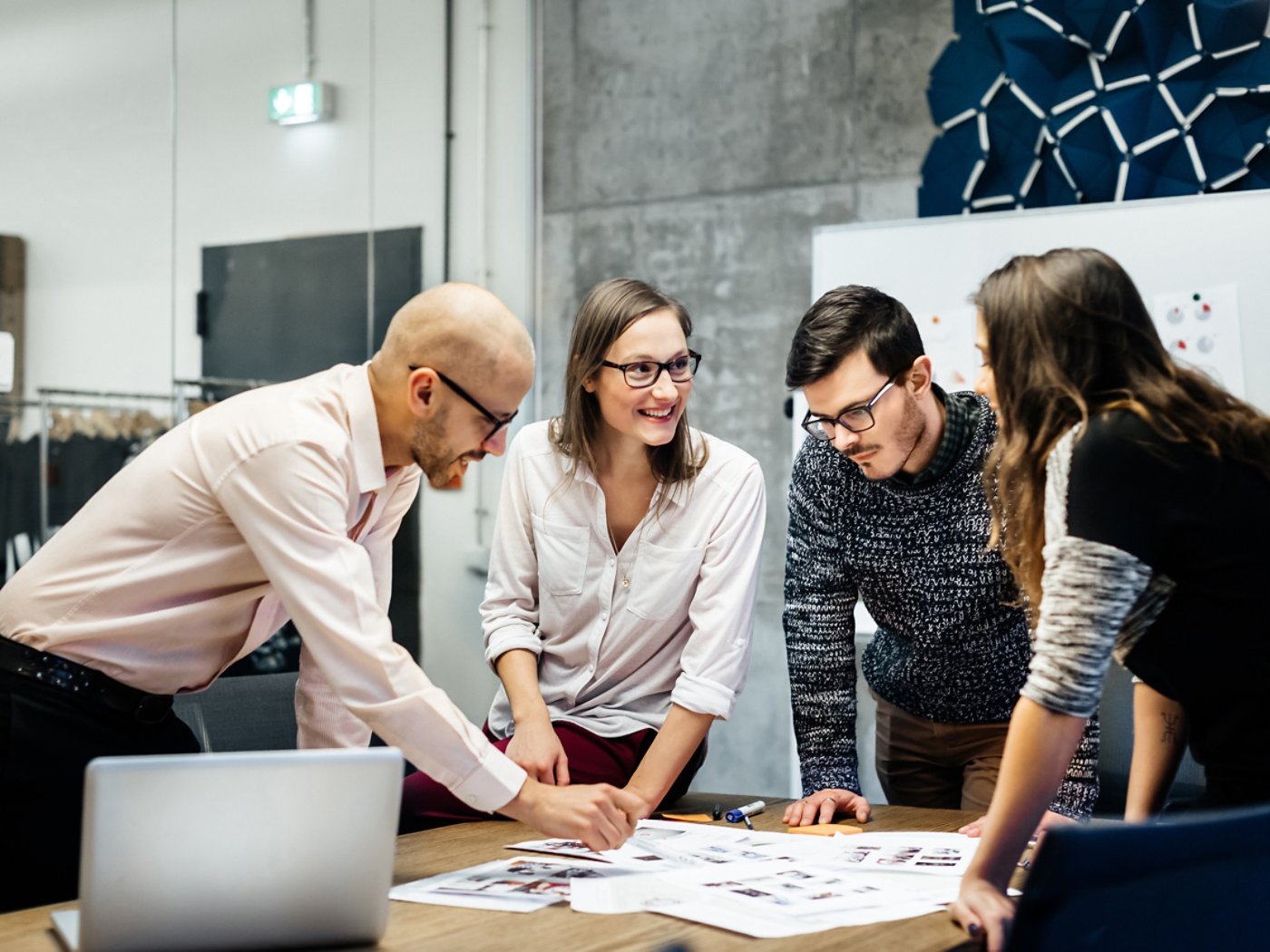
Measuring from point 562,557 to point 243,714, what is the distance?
66 centimetres

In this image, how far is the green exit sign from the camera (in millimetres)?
4656

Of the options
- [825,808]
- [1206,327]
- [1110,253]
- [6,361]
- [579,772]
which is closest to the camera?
[825,808]

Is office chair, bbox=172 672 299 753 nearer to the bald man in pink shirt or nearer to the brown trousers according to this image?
the bald man in pink shirt

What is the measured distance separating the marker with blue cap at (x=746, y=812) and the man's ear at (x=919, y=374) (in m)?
0.82

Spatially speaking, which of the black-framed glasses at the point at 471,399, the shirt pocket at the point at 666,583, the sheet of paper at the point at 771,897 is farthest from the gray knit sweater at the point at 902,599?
the black-framed glasses at the point at 471,399

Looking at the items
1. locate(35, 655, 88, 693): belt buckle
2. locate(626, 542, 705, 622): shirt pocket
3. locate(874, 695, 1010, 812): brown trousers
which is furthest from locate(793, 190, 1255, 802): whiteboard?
locate(35, 655, 88, 693): belt buckle

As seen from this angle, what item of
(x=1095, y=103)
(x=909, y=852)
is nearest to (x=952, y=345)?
(x=1095, y=103)

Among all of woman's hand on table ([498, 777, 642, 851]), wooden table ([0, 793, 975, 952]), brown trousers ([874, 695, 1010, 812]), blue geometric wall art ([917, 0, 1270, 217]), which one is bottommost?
brown trousers ([874, 695, 1010, 812])

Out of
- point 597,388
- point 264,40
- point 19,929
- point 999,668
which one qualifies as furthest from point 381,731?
point 264,40

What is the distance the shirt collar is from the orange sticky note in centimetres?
87

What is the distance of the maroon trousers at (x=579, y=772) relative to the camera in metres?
2.24

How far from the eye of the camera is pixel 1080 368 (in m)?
1.61

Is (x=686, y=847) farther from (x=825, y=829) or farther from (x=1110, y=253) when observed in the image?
(x=1110, y=253)

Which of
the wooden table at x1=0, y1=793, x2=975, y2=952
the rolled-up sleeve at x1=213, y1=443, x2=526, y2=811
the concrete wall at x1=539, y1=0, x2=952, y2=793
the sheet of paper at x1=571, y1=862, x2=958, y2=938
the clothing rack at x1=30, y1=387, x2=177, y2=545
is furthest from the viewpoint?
the concrete wall at x1=539, y1=0, x2=952, y2=793
